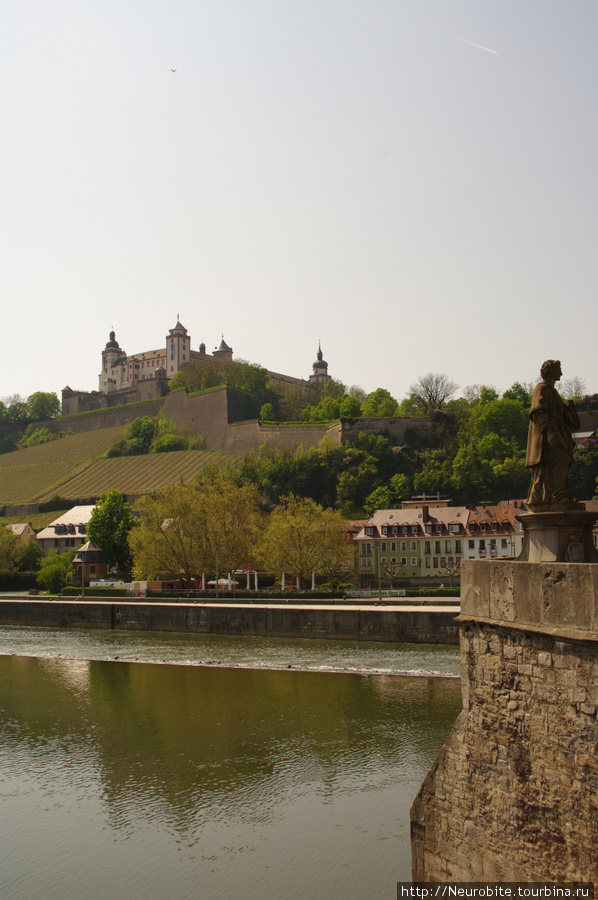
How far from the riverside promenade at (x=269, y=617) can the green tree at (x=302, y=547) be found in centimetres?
404

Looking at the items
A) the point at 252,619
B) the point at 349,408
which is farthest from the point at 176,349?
the point at 252,619

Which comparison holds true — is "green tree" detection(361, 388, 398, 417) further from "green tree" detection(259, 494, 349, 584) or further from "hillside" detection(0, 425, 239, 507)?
"green tree" detection(259, 494, 349, 584)

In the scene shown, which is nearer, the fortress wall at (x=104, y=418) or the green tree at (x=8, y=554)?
the green tree at (x=8, y=554)

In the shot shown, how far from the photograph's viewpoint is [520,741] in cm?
559

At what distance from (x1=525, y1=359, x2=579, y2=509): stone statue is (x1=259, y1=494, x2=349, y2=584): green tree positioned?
35.6 metres

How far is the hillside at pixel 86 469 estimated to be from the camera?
77.4m

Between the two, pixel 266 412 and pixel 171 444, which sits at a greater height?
pixel 266 412

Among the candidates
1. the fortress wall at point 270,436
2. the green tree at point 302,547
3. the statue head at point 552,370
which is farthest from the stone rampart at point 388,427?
the statue head at point 552,370

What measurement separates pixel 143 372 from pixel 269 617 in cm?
8992

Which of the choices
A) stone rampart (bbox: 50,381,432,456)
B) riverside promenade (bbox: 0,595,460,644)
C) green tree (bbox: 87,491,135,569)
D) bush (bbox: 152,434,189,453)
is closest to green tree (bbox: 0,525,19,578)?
green tree (bbox: 87,491,135,569)

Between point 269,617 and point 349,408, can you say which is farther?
point 349,408

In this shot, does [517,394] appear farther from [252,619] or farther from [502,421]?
[252,619]

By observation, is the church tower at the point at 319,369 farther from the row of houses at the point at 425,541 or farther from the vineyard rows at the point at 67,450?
the row of houses at the point at 425,541

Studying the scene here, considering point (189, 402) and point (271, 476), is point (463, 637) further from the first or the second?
point (189, 402)
